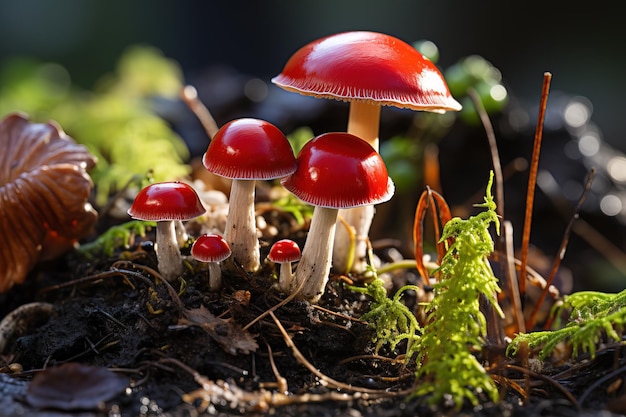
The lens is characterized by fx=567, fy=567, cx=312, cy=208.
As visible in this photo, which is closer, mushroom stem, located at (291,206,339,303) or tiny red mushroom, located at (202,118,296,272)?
tiny red mushroom, located at (202,118,296,272)

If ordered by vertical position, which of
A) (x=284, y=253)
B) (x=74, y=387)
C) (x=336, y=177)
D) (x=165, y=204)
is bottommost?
(x=74, y=387)

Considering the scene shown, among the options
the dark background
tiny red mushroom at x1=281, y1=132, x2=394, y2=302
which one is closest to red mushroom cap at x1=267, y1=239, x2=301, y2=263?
tiny red mushroom at x1=281, y1=132, x2=394, y2=302

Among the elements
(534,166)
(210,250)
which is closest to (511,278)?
(534,166)

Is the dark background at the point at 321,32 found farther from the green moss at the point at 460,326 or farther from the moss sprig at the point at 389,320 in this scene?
the green moss at the point at 460,326

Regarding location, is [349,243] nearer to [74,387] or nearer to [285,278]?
[285,278]

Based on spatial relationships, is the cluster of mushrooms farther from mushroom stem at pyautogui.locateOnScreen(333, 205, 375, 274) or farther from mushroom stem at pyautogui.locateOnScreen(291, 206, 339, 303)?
mushroom stem at pyautogui.locateOnScreen(333, 205, 375, 274)

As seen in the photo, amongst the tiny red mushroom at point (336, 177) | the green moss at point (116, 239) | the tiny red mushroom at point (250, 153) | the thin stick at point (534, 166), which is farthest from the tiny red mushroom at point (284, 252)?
the thin stick at point (534, 166)
